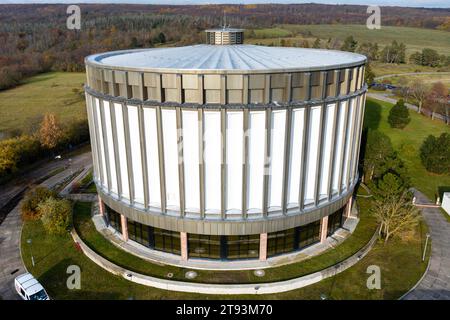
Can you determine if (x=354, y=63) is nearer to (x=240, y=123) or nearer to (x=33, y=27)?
(x=240, y=123)

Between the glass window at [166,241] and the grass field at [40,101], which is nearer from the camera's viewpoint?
the glass window at [166,241]

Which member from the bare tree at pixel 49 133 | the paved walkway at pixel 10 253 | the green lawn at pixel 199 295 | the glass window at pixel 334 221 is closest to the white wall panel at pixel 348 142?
the glass window at pixel 334 221

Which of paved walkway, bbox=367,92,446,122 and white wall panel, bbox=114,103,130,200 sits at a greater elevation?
white wall panel, bbox=114,103,130,200

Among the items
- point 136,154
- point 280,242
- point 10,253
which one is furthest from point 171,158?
point 10,253

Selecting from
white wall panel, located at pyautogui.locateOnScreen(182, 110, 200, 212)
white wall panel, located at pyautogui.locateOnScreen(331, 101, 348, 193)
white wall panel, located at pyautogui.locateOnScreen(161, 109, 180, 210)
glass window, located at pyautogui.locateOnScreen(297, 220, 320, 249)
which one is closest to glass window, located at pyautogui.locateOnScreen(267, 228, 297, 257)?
glass window, located at pyautogui.locateOnScreen(297, 220, 320, 249)

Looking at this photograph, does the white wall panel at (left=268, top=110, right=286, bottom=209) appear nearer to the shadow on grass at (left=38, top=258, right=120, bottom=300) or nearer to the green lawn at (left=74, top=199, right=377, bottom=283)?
the green lawn at (left=74, top=199, right=377, bottom=283)

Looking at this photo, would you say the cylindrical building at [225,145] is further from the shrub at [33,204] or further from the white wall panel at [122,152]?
the shrub at [33,204]
